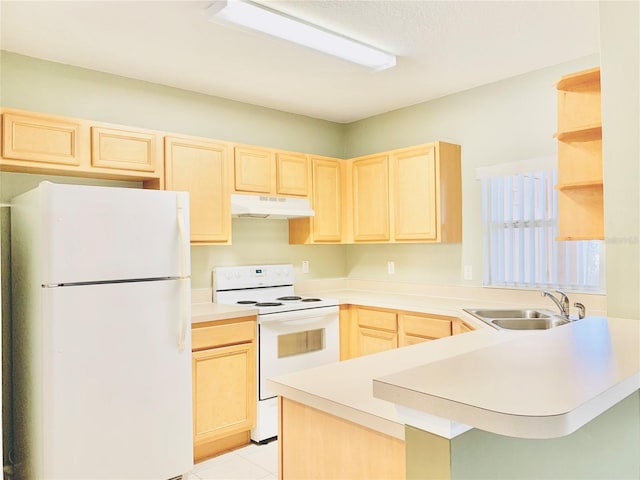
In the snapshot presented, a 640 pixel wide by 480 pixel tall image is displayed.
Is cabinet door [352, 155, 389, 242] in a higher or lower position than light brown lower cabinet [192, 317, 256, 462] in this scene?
higher

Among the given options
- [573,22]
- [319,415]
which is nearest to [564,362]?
[319,415]

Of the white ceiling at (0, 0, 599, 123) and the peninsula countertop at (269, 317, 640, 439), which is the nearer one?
the peninsula countertop at (269, 317, 640, 439)

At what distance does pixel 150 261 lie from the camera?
260cm

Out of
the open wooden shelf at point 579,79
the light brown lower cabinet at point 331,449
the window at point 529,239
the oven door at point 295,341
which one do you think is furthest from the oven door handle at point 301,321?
the open wooden shelf at point 579,79

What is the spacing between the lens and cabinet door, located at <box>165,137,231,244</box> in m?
3.25

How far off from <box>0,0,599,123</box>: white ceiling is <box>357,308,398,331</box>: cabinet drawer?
1.73 metres

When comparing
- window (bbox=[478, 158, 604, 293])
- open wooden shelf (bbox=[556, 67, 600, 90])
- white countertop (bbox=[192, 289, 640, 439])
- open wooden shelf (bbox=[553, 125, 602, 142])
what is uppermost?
open wooden shelf (bbox=[556, 67, 600, 90])

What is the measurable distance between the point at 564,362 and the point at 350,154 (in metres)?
3.91

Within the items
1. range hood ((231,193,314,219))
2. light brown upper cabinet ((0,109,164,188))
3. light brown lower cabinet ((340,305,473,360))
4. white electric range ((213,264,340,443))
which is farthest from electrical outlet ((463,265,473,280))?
light brown upper cabinet ((0,109,164,188))

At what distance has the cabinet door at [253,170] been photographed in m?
3.58

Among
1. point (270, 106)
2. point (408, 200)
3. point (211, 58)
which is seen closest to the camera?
point (211, 58)

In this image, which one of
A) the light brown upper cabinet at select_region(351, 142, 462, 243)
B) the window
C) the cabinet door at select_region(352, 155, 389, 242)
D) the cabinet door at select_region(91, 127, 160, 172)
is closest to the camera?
the cabinet door at select_region(91, 127, 160, 172)

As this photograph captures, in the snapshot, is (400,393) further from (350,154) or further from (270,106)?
(350,154)

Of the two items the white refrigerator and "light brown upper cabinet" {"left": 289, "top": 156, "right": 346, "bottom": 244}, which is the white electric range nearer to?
"light brown upper cabinet" {"left": 289, "top": 156, "right": 346, "bottom": 244}
